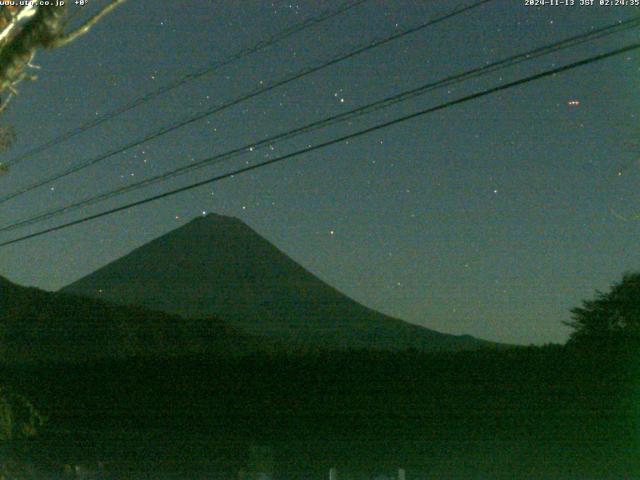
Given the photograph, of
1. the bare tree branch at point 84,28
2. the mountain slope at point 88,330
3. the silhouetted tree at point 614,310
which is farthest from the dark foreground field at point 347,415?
the bare tree branch at point 84,28

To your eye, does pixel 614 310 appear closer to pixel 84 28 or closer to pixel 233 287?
pixel 84 28

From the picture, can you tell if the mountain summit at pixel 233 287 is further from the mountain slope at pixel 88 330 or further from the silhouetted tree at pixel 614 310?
the silhouetted tree at pixel 614 310

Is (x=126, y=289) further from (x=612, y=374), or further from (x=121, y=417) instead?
(x=612, y=374)

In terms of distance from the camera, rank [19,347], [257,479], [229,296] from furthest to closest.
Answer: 1. [229,296]
2. [19,347]
3. [257,479]

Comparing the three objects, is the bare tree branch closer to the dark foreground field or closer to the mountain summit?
the dark foreground field

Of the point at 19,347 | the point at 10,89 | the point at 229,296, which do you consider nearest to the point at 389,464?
the point at 10,89

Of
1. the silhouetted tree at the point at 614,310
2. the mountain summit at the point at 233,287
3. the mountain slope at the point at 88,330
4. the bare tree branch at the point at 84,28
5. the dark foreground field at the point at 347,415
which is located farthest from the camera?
the mountain summit at the point at 233,287

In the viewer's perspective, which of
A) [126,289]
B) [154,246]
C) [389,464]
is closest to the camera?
[389,464]
